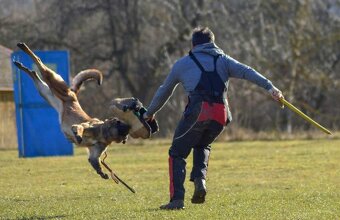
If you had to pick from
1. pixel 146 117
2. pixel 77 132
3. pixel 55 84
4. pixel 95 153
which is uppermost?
pixel 55 84

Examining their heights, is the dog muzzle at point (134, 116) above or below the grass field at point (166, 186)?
above

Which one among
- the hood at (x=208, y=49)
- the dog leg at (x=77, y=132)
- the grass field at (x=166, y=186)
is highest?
the hood at (x=208, y=49)

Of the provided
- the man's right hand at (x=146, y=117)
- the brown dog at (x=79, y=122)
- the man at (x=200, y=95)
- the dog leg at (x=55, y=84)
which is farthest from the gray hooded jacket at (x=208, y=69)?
the dog leg at (x=55, y=84)

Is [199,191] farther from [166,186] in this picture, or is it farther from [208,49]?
[166,186]

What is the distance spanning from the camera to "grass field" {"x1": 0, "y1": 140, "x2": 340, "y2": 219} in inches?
400

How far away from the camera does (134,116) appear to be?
1076cm

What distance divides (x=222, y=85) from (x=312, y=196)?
8.66 ft

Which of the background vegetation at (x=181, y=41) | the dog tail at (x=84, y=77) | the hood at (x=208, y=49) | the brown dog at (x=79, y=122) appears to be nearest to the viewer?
the hood at (x=208, y=49)

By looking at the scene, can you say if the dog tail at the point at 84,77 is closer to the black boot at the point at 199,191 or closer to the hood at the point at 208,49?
the hood at the point at 208,49

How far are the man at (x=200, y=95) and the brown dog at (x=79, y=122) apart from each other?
3.26 ft

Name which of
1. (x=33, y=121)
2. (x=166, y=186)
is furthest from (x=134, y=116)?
(x=33, y=121)

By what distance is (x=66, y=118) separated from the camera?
11.5 m

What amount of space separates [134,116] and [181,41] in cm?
3334

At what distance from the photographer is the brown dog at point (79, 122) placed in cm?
1108
